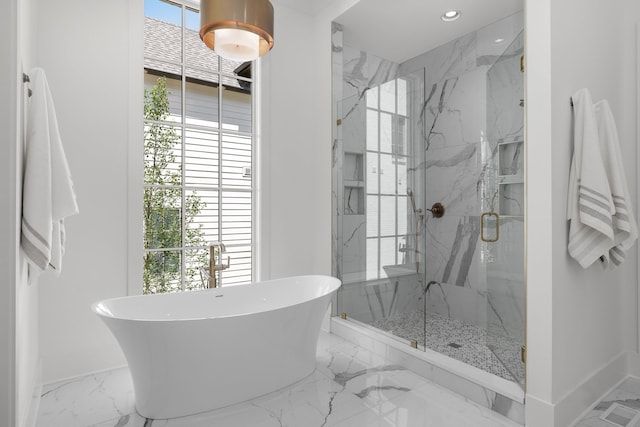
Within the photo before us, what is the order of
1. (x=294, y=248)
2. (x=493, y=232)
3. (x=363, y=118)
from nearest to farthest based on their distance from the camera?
(x=493, y=232), (x=363, y=118), (x=294, y=248)

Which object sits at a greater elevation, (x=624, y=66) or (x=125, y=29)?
(x=125, y=29)

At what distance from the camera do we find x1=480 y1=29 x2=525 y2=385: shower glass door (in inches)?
81.8

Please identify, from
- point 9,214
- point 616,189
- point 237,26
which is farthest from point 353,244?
point 9,214

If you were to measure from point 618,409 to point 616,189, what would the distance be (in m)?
1.24

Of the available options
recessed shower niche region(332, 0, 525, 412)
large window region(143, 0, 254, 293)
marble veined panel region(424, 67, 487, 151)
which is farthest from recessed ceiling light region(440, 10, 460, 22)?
large window region(143, 0, 254, 293)

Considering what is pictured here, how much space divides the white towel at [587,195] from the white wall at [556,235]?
42 mm

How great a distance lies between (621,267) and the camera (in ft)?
7.84

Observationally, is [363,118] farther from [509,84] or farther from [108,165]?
[108,165]

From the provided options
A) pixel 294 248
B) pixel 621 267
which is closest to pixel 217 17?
pixel 294 248

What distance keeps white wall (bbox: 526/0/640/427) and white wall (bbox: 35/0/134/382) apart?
2.50 m

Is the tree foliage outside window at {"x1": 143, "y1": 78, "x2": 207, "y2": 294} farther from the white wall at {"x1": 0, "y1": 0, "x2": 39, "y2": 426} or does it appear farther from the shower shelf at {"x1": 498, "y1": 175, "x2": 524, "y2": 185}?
the shower shelf at {"x1": 498, "y1": 175, "x2": 524, "y2": 185}

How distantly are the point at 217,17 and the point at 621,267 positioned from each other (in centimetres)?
287

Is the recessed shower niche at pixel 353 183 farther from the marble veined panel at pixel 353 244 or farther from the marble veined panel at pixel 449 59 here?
the marble veined panel at pixel 449 59

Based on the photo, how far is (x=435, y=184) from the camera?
144 inches
